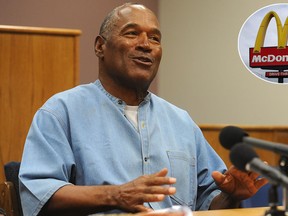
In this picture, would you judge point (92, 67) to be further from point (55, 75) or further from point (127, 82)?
point (127, 82)

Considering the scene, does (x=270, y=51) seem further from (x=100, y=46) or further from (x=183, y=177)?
(x=183, y=177)

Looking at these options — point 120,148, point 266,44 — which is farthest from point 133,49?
point 266,44

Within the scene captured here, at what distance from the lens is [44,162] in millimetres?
2145

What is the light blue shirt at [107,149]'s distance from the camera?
2.14 metres

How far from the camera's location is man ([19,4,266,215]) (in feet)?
6.75

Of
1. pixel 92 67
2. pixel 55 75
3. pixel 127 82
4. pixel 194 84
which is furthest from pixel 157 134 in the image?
pixel 194 84

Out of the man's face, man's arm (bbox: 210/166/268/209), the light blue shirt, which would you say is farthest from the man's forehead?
man's arm (bbox: 210/166/268/209)

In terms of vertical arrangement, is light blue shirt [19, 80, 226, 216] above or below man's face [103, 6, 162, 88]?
below

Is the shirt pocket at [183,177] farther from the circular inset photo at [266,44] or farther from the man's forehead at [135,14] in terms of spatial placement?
the circular inset photo at [266,44]

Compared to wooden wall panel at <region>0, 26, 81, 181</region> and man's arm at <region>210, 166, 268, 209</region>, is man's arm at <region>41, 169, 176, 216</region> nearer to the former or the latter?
man's arm at <region>210, 166, 268, 209</region>

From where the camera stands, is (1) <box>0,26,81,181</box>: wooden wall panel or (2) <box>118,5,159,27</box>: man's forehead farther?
(1) <box>0,26,81,181</box>: wooden wall panel

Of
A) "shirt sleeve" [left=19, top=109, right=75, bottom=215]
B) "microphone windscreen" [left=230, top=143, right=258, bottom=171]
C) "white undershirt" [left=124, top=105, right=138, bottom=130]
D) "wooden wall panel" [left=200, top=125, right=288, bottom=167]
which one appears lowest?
"wooden wall panel" [left=200, top=125, right=288, bottom=167]

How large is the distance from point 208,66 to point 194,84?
23 centimetres

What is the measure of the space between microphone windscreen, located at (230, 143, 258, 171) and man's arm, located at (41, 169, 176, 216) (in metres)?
0.55
